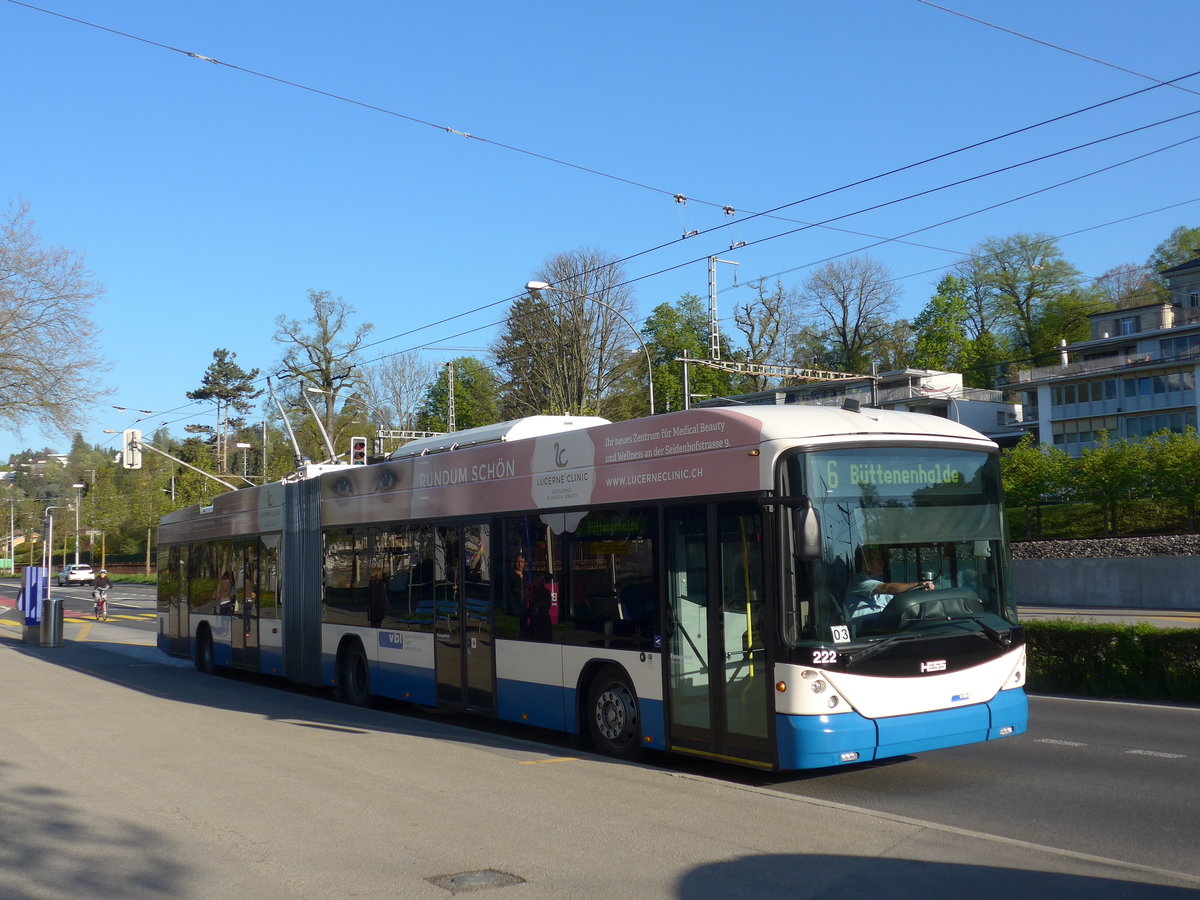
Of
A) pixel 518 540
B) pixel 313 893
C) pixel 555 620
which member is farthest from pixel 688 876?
pixel 518 540

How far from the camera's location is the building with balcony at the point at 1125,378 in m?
67.8

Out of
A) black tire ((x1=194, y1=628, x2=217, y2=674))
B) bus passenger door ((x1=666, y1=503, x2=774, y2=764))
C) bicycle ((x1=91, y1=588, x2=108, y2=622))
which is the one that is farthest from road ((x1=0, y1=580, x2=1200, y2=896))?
bicycle ((x1=91, y1=588, x2=108, y2=622))

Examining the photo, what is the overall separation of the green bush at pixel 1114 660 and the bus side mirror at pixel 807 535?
7.92 metres

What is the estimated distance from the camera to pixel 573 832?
7344 millimetres

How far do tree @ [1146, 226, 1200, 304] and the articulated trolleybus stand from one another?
85.2 m

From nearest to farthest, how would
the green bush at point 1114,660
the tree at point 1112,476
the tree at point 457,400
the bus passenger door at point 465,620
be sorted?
the bus passenger door at point 465,620 → the green bush at point 1114,660 → the tree at point 1112,476 → the tree at point 457,400

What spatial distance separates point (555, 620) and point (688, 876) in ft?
16.9

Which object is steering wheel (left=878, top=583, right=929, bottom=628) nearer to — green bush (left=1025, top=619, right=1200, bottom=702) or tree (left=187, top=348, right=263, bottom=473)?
green bush (left=1025, top=619, right=1200, bottom=702)

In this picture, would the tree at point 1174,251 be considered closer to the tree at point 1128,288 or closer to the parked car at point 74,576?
the tree at point 1128,288

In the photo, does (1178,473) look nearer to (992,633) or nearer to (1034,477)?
(1034,477)

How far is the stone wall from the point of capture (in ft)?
111

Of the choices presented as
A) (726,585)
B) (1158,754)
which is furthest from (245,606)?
(1158,754)

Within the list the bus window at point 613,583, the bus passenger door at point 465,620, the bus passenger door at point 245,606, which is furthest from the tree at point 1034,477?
the bus window at point 613,583

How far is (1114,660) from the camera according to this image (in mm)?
14727
